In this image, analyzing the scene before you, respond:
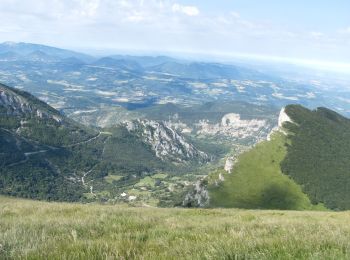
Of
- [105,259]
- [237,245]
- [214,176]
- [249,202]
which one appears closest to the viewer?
[105,259]

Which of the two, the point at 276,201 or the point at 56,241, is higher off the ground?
the point at 56,241

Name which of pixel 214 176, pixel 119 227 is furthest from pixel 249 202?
pixel 119 227

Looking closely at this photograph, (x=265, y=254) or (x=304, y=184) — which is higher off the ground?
(x=265, y=254)

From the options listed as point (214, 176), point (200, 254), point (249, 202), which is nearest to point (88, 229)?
point (200, 254)

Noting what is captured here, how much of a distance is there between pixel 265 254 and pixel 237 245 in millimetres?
954

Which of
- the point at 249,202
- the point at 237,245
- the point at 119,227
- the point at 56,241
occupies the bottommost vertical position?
the point at 249,202

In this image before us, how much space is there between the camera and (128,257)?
22.1 feet

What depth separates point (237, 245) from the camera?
7645 millimetres

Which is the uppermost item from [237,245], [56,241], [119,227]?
[237,245]

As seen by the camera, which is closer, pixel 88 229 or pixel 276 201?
pixel 88 229

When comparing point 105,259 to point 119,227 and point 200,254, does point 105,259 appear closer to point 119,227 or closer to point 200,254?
point 200,254

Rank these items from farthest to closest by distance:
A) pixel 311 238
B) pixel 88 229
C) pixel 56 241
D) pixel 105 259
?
pixel 88 229 < pixel 311 238 < pixel 56 241 < pixel 105 259

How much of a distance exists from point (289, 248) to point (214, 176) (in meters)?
193

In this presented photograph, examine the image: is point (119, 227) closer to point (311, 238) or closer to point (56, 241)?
point (56, 241)
